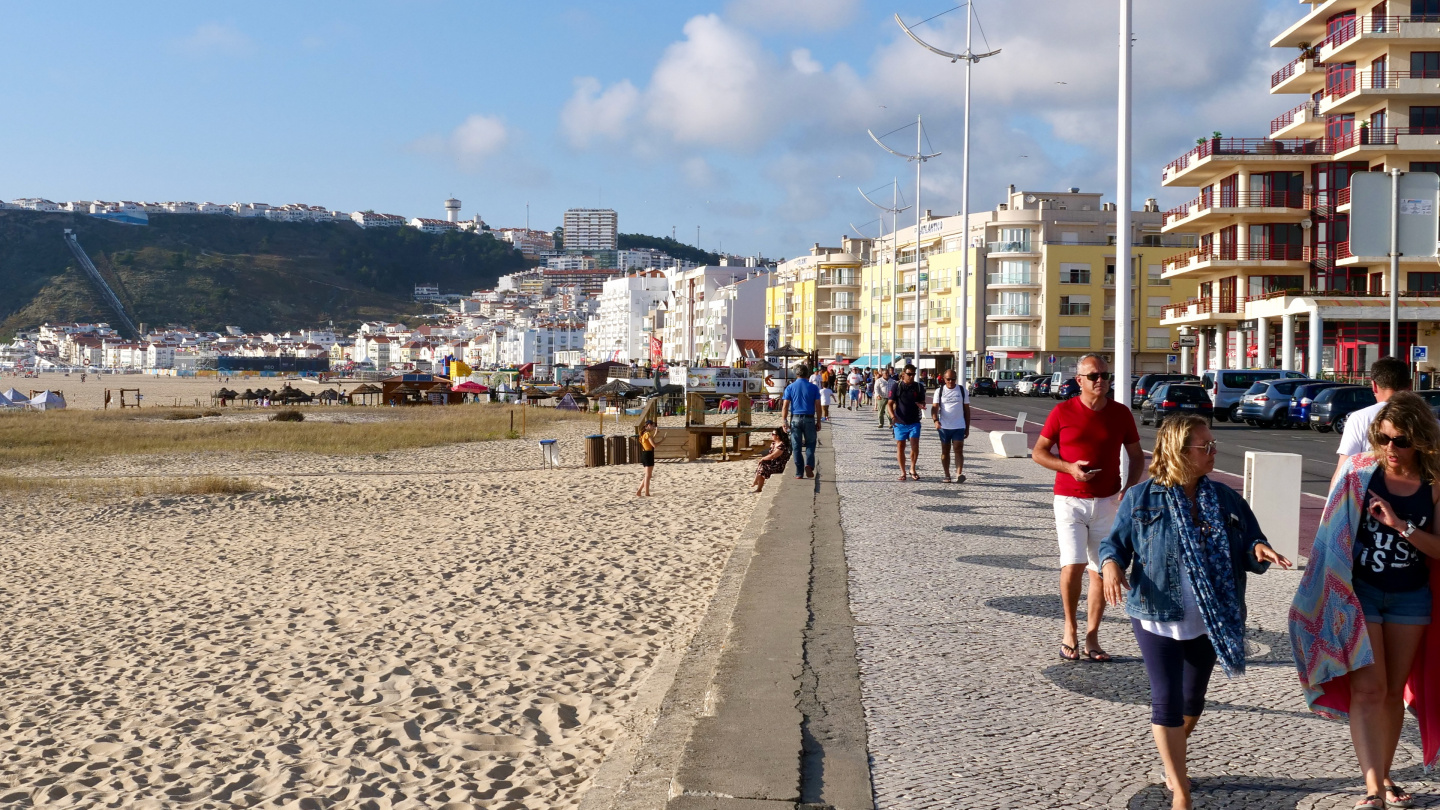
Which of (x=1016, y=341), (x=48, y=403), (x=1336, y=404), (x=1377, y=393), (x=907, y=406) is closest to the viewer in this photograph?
(x=1377, y=393)

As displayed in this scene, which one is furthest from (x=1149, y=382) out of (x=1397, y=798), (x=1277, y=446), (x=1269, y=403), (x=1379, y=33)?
(x=1397, y=798)

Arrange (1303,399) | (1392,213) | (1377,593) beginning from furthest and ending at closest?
(1303,399), (1392,213), (1377,593)

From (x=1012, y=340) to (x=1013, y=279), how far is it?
4370mm

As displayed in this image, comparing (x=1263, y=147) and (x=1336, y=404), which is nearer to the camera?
(x=1336, y=404)

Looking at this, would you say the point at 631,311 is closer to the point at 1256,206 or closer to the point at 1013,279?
the point at 1013,279

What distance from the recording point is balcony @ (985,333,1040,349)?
82250mm

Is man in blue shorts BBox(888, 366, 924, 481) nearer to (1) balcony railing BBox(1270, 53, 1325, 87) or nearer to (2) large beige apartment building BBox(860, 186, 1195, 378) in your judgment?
(1) balcony railing BBox(1270, 53, 1325, 87)

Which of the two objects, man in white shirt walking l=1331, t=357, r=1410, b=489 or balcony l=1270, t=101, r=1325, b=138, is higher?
balcony l=1270, t=101, r=1325, b=138

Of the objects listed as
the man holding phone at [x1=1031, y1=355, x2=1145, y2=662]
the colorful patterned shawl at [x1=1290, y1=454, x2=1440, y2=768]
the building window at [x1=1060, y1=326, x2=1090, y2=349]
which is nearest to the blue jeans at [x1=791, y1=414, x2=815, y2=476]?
the man holding phone at [x1=1031, y1=355, x2=1145, y2=662]

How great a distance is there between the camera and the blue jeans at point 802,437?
53.0ft

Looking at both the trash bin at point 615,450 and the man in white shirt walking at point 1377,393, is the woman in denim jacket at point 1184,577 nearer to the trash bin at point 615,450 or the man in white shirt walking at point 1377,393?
the man in white shirt walking at point 1377,393

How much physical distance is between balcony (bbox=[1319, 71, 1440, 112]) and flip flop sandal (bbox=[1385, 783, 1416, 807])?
169ft

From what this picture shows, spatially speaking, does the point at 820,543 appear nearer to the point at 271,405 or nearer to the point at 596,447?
the point at 596,447

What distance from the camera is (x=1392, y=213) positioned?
23.7 ft
